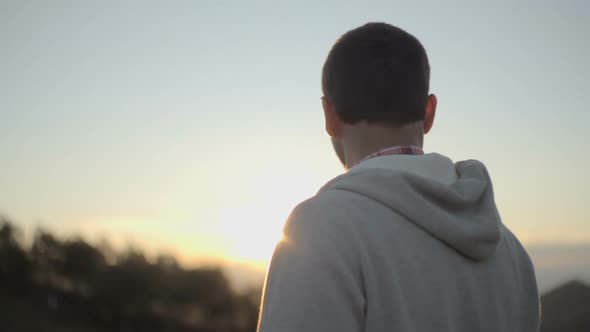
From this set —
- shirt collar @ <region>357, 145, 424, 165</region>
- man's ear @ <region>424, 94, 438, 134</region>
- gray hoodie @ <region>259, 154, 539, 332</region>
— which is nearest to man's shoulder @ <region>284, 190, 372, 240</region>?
gray hoodie @ <region>259, 154, 539, 332</region>

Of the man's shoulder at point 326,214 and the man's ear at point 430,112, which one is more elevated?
the man's ear at point 430,112

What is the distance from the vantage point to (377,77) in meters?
1.81

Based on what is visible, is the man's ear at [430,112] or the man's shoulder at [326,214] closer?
the man's shoulder at [326,214]

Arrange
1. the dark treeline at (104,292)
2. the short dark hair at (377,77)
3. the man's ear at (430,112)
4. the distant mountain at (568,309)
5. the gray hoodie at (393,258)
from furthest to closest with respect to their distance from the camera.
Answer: the dark treeline at (104,292) < the distant mountain at (568,309) < the man's ear at (430,112) < the short dark hair at (377,77) < the gray hoodie at (393,258)

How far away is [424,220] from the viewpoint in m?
1.71

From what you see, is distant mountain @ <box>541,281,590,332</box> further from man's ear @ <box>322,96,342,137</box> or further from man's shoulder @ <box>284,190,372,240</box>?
man's shoulder @ <box>284,190,372,240</box>

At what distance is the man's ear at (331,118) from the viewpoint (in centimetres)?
188

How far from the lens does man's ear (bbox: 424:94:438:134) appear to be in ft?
6.44

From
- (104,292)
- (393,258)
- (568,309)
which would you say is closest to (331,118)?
(393,258)

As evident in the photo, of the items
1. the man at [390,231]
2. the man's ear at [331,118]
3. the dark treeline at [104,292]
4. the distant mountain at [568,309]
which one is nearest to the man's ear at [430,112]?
the man at [390,231]

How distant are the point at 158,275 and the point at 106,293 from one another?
8.96ft

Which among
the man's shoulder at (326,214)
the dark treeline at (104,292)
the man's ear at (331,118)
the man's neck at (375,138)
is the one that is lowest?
the dark treeline at (104,292)

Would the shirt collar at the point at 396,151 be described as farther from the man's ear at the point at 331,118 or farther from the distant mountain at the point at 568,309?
the distant mountain at the point at 568,309

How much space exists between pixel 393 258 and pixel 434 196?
0.77 feet
